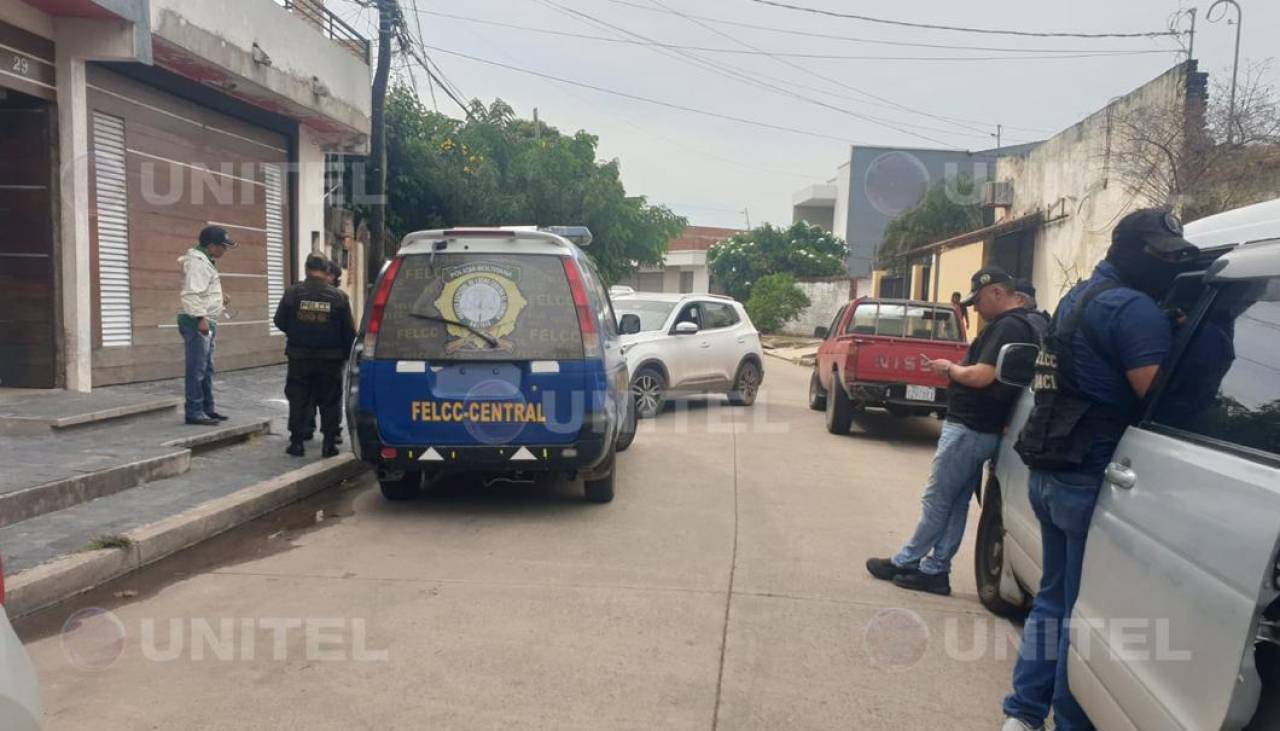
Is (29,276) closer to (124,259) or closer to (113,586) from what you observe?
(124,259)

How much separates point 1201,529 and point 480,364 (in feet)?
15.9

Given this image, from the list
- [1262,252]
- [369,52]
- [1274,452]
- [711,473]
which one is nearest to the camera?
[1274,452]

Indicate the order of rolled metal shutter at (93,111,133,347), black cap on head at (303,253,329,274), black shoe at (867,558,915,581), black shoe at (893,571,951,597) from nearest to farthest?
black shoe at (893,571,951,597)
black shoe at (867,558,915,581)
black cap on head at (303,253,329,274)
rolled metal shutter at (93,111,133,347)

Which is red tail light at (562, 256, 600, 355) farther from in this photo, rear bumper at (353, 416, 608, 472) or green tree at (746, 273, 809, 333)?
green tree at (746, 273, 809, 333)

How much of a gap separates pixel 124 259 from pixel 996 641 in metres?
9.82

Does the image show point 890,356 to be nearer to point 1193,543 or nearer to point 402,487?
point 402,487

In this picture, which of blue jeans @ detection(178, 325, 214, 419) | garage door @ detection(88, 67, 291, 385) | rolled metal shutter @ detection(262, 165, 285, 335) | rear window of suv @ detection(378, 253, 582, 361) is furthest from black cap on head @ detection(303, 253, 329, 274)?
rolled metal shutter @ detection(262, 165, 285, 335)

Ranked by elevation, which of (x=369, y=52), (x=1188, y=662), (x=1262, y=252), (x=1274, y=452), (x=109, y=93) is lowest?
(x=1188, y=662)

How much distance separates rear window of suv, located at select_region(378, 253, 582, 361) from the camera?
6.55 meters

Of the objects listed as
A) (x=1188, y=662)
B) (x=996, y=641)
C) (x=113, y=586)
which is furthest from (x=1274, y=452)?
(x=113, y=586)

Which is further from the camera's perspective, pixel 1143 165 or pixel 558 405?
pixel 1143 165

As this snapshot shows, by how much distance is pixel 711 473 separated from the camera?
8.83 metres

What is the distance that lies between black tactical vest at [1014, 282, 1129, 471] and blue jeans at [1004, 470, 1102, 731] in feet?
0.31

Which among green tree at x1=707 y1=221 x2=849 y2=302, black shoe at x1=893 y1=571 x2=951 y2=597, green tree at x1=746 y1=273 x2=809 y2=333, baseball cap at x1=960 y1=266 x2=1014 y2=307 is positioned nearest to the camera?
baseball cap at x1=960 y1=266 x2=1014 y2=307
